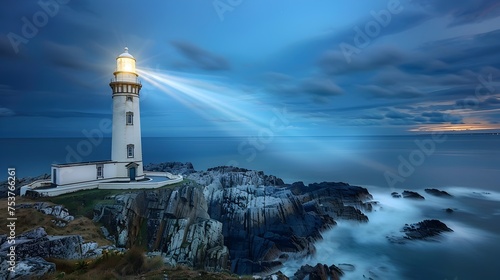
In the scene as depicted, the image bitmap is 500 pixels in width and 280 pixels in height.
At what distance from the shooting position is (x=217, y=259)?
789 inches

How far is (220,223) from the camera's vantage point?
2245cm

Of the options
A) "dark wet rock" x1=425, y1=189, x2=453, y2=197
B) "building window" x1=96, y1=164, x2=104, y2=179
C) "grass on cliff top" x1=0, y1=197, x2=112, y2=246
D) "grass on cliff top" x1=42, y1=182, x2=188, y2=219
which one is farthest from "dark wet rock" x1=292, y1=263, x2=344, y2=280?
"dark wet rock" x1=425, y1=189, x2=453, y2=197

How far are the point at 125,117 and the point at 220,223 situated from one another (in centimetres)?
1480

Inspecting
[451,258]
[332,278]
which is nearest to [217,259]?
[332,278]

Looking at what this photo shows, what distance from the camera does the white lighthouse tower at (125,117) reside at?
26672mm

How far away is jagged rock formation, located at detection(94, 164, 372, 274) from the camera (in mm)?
19953

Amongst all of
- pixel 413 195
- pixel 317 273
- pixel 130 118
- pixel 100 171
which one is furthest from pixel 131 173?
pixel 413 195

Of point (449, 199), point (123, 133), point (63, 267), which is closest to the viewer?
point (63, 267)

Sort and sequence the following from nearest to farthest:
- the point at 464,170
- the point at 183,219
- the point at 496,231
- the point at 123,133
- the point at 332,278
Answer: the point at 332,278 < the point at 183,219 < the point at 123,133 < the point at 496,231 < the point at 464,170

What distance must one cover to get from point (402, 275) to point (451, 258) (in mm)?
6495

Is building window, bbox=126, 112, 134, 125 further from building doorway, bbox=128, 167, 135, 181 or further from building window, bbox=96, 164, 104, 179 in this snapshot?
building window, bbox=96, 164, 104, 179

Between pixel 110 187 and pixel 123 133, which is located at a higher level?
pixel 123 133

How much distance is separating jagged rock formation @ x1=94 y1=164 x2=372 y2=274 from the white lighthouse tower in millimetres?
5770

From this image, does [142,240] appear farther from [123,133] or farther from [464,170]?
[464,170]
